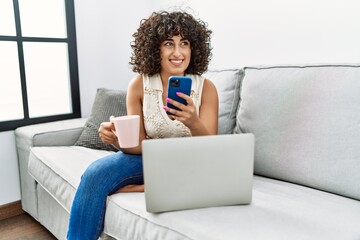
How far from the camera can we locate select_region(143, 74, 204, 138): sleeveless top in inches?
48.8

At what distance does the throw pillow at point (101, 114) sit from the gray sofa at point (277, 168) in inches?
4.2

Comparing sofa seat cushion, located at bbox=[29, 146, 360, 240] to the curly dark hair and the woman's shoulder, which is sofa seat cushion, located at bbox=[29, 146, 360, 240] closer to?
the woman's shoulder

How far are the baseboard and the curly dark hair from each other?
125 centimetres

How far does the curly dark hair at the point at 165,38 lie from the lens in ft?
4.06

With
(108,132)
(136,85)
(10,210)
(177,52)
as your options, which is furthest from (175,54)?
(10,210)

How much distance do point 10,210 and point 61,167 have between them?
0.77 m

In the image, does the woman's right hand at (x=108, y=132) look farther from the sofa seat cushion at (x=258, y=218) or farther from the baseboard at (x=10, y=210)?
the baseboard at (x=10, y=210)

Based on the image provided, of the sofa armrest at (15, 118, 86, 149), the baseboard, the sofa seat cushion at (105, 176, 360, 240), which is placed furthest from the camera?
the baseboard

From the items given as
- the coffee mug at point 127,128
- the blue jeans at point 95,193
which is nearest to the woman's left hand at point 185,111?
the coffee mug at point 127,128

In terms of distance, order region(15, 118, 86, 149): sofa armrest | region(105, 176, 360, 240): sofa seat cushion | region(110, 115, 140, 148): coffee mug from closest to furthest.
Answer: region(105, 176, 360, 240): sofa seat cushion
region(110, 115, 140, 148): coffee mug
region(15, 118, 86, 149): sofa armrest

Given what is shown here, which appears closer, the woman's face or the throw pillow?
the woman's face

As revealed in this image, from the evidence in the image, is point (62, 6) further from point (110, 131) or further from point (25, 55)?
point (110, 131)

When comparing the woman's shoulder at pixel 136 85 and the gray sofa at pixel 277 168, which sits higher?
the woman's shoulder at pixel 136 85

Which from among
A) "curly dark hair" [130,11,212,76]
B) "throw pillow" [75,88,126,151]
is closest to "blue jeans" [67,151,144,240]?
"curly dark hair" [130,11,212,76]
